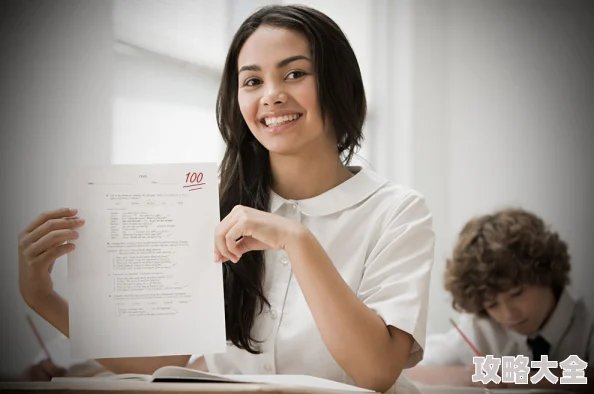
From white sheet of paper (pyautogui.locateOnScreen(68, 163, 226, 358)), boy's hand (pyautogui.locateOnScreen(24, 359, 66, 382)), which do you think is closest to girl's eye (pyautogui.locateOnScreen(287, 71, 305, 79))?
white sheet of paper (pyautogui.locateOnScreen(68, 163, 226, 358))

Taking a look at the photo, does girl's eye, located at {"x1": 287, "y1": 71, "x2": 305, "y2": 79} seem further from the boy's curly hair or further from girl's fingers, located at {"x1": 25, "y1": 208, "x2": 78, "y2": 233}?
the boy's curly hair

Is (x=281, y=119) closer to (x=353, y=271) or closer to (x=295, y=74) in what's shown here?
(x=295, y=74)

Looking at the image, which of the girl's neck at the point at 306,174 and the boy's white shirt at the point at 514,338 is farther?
the boy's white shirt at the point at 514,338

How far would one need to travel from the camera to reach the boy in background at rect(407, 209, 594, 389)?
2133 millimetres

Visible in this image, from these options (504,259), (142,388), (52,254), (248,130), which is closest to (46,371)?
(52,254)

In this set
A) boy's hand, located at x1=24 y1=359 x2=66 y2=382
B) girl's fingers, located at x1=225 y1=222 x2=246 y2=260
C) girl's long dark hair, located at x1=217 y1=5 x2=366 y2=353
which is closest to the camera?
girl's fingers, located at x1=225 y1=222 x2=246 y2=260

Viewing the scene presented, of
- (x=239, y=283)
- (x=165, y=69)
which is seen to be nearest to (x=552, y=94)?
(x=165, y=69)

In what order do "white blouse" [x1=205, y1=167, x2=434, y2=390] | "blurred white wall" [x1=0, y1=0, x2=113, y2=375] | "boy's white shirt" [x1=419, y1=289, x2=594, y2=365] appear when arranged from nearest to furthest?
"white blouse" [x1=205, y1=167, x2=434, y2=390] → "blurred white wall" [x1=0, y1=0, x2=113, y2=375] → "boy's white shirt" [x1=419, y1=289, x2=594, y2=365]

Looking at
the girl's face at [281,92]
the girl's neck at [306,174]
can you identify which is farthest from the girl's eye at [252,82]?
the girl's neck at [306,174]

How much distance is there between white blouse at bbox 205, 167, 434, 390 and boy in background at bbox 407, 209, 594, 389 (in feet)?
3.38

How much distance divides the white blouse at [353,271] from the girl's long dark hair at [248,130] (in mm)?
29

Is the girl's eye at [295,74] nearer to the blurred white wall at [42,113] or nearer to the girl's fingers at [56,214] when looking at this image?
the girl's fingers at [56,214]

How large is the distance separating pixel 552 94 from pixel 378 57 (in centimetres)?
61

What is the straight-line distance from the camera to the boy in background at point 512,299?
2.13 m
